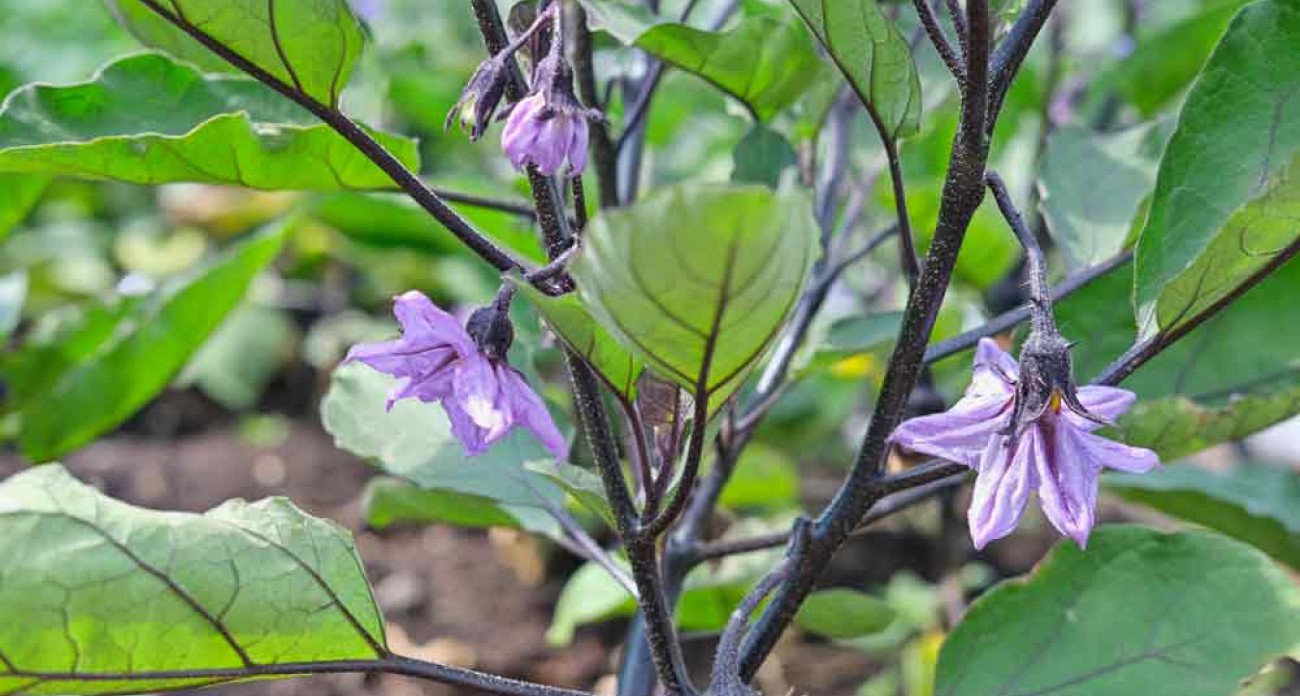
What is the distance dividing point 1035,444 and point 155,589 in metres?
0.49

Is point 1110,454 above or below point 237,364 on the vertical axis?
below

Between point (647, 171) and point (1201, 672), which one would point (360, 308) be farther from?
point (1201, 672)

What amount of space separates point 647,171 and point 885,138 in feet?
2.78

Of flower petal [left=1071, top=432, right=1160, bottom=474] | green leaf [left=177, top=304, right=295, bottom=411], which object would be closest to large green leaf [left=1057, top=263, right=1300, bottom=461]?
flower petal [left=1071, top=432, right=1160, bottom=474]

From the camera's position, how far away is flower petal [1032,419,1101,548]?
0.77 m

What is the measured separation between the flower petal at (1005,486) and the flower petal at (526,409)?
0.80ft

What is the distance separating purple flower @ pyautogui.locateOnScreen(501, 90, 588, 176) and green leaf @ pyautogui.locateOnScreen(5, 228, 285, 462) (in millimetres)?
781

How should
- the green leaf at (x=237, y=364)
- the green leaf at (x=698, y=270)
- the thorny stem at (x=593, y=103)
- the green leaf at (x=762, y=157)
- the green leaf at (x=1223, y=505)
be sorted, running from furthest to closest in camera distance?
the green leaf at (x=237, y=364), the green leaf at (x=1223, y=505), the green leaf at (x=762, y=157), the thorny stem at (x=593, y=103), the green leaf at (x=698, y=270)

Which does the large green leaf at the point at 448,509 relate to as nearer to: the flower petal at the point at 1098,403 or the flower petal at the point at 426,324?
the flower petal at the point at 426,324

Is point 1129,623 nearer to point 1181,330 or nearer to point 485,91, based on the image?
point 1181,330

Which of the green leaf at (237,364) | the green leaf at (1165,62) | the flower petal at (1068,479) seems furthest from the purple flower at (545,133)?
the green leaf at (237,364)

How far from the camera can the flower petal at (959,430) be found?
2.57 ft

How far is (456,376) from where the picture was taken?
814 millimetres

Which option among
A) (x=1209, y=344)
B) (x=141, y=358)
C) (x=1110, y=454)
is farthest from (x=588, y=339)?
(x=141, y=358)
